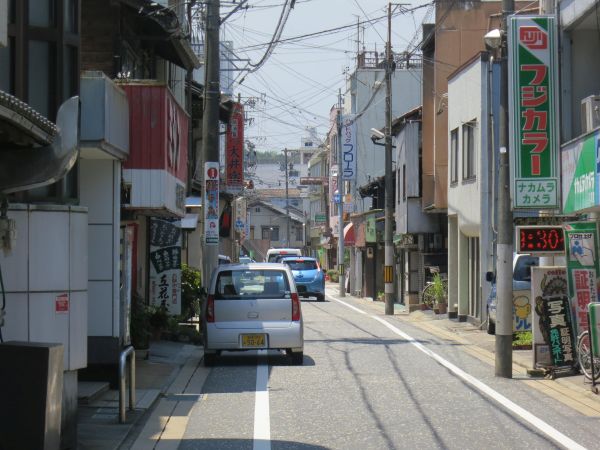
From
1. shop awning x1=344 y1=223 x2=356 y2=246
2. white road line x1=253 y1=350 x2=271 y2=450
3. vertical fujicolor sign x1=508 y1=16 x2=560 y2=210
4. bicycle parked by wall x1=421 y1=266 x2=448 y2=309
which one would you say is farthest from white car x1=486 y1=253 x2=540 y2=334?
shop awning x1=344 y1=223 x2=356 y2=246

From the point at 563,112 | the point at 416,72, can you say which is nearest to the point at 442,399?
the point at 563,112

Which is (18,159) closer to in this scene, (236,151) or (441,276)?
(441,276)

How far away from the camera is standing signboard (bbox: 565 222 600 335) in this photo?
1491cm

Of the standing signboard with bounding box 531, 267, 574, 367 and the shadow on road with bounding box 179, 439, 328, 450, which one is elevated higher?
the standing signboard with bounding box 531, 267, 574, 367

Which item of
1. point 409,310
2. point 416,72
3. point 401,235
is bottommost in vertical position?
point 409,310

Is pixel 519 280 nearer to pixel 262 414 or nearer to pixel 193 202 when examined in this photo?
pixel 193 202

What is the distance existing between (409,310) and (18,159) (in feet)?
89.7

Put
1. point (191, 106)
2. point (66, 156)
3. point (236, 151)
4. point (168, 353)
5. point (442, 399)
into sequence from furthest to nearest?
point (236, 151), point (191, 106), point (168, 353), point (442, 399), point (66, 156)

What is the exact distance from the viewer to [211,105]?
2123 cm

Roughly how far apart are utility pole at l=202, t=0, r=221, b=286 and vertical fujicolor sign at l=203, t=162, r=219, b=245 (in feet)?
0.09

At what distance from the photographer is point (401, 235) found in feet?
119

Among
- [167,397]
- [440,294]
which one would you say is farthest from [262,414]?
[440,294]

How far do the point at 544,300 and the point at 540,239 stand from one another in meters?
1.01

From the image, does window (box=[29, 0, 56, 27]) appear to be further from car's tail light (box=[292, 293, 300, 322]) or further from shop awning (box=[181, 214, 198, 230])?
shop awning (box=[181, 214, 198, 230])
